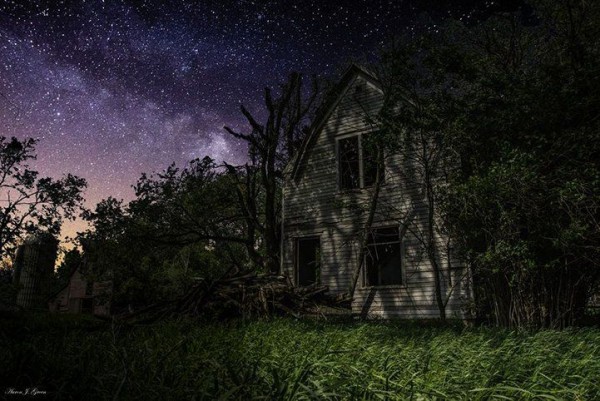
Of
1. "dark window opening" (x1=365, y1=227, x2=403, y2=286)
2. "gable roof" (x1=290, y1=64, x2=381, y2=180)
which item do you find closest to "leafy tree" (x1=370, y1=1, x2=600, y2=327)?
"gable roof" (x1=290, y1=64, x2=381, y2=180)

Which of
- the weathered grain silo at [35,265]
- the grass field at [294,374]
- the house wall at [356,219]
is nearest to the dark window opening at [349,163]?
the house wall at [356,219]

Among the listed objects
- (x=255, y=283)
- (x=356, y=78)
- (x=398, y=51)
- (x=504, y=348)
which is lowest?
(x=504, y=348)

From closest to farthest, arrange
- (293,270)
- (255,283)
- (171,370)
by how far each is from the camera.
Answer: (171,370), (255,283), (293,270)

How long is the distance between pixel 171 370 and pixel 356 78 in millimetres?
13493

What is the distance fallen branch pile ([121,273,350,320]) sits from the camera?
855 centimetres

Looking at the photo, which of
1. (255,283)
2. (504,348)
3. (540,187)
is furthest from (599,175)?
(255,283)

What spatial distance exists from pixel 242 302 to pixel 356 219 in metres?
5.68

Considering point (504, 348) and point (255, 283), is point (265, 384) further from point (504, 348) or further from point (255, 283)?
point (255, 283)

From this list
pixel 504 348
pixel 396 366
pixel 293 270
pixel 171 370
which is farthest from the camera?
pixel 293 270

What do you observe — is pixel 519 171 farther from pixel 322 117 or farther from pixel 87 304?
pixel 87 304

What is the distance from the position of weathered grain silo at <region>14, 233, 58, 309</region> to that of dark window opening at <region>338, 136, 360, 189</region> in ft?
77.7

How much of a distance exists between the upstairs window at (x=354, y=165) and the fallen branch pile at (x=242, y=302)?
210 inches

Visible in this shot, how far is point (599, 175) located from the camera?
7.48m

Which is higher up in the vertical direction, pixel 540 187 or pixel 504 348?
pixel 540 187
